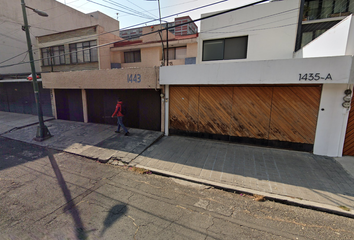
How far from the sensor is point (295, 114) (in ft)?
20.7

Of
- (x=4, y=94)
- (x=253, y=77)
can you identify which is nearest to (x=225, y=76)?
(x=253, y=77)

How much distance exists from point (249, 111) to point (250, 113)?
0.09m

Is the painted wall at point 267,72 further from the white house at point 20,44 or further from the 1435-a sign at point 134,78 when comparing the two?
the white house at point 20,44

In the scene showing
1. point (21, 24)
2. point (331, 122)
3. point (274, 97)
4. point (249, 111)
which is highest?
point (21, 24)

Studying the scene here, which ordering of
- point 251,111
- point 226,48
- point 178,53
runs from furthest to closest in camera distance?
point 178,53 < point 226,48 < point 251,111

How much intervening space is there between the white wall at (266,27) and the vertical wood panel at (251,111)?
582cm

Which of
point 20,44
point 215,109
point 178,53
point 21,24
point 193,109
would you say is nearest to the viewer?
point 215,109

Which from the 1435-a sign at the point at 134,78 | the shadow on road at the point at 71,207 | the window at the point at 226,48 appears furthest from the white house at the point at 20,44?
the shadow on road at the point at 71,207

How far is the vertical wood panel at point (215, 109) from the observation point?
283 inches

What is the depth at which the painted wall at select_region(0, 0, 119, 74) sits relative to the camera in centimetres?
1590

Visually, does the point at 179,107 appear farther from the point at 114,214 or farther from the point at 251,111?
the point at 114,214

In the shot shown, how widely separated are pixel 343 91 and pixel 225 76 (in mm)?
3932

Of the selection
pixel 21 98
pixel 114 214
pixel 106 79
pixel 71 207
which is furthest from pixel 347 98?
pixel 21 98

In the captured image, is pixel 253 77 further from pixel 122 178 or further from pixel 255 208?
pixel 122 178
